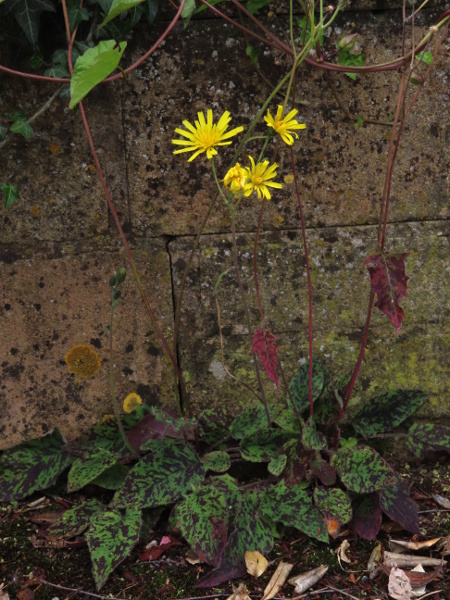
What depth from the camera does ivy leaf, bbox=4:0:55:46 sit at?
1738 millimetres

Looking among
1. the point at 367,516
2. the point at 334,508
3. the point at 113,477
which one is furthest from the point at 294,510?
the point at 113,477

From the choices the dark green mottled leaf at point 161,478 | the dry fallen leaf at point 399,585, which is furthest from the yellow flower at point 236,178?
the dry fallen leaf at point 399,585

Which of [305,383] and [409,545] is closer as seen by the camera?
[409,545]

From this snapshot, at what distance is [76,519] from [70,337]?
547 mm

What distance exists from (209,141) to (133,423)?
3.05 ft

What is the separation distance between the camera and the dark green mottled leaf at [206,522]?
5.31ft

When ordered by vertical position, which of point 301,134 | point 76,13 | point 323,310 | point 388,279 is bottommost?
point 323,310

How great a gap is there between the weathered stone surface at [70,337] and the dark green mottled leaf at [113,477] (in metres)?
0.21

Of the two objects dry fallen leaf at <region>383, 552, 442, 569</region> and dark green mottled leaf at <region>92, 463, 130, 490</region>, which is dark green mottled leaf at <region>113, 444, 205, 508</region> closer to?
dark green mottled leaf at <region>92, 463, 130, 490</region>

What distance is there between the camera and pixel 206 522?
64.9 inches

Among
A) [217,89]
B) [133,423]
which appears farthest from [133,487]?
[217,89]

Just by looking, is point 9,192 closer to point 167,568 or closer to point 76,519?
point 76,519

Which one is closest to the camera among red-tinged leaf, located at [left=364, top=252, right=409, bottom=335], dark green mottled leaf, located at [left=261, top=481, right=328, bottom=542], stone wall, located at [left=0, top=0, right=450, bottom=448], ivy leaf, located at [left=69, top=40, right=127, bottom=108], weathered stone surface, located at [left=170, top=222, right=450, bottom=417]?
ivy leaf, located at [left=69, top=40, right=127, bottom=108]

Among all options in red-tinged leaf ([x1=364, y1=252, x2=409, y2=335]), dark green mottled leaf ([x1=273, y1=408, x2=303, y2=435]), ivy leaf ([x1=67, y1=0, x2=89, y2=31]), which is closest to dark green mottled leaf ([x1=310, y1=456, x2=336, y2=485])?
dark green mottled leaf ([x1=273, y1=408, x2=303, y2=435])
